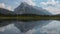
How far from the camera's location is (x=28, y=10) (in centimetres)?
176

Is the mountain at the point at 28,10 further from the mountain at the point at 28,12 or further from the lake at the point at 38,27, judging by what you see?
the lake at the point at 38,27

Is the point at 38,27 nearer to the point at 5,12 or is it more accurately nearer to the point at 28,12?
the point at 28,12

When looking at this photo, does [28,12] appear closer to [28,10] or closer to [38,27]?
[28,10]

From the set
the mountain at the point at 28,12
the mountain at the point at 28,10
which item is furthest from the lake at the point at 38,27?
the mountain at the point at 28,10

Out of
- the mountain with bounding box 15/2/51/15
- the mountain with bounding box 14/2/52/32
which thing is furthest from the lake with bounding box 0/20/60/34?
the mountain with bounding box 15/2/51/15

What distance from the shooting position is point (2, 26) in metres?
1.75

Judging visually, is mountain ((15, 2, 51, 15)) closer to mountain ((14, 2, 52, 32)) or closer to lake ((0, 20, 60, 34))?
mountain ((14, 2, 52, 32))

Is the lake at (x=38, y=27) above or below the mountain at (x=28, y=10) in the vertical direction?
below

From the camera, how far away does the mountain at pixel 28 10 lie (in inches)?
68.6

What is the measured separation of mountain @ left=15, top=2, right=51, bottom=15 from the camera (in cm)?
174

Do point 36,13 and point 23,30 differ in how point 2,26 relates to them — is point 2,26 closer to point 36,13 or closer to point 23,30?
point 23,30

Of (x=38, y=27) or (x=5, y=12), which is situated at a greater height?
(x=5, y=12)

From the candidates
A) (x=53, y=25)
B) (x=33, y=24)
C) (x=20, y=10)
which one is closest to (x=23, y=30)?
(x=33, y=24)

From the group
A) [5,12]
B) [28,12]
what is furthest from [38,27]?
[5,12]
